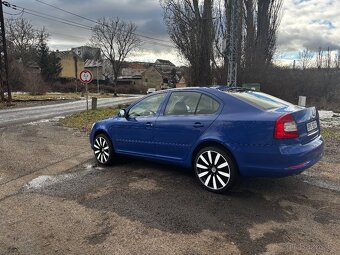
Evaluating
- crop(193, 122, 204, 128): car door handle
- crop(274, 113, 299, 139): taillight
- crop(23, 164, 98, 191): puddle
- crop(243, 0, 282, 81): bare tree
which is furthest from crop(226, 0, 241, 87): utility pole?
crop(274, 113, 299, 139): taillight

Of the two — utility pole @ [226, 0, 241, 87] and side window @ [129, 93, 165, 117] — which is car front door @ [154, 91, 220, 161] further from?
utility pole @ [226, 0, 241, 87]

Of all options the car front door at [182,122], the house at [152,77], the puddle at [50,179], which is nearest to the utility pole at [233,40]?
the car front door at [182,122]

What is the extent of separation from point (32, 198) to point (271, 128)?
11.6 feet

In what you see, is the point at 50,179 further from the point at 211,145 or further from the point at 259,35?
the point at 259,35

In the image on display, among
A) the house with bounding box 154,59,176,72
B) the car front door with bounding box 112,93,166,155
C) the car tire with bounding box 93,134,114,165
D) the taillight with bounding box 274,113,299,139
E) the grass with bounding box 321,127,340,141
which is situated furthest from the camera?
the house with bounding box 154,59,176,72

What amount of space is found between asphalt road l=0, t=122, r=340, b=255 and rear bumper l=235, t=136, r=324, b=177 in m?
0.46

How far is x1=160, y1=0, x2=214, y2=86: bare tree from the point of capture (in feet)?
67.9

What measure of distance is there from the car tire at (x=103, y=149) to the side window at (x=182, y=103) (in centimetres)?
155

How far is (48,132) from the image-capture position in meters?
11.8

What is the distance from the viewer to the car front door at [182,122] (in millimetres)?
5066

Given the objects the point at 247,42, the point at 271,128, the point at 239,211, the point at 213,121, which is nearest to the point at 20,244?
the point at 239,211

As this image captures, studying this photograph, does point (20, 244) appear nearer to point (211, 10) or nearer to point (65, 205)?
point (65, 205)

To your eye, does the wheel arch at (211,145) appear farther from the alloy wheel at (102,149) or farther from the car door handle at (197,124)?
the alloy wheel at (102,149)

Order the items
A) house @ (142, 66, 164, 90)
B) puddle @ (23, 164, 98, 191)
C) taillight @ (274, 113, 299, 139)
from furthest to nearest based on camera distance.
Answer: house @ (142, 66, 164, 90), puddle @ (23, 164, 98, 191), taillight @ (274, 113, 299, 139)
